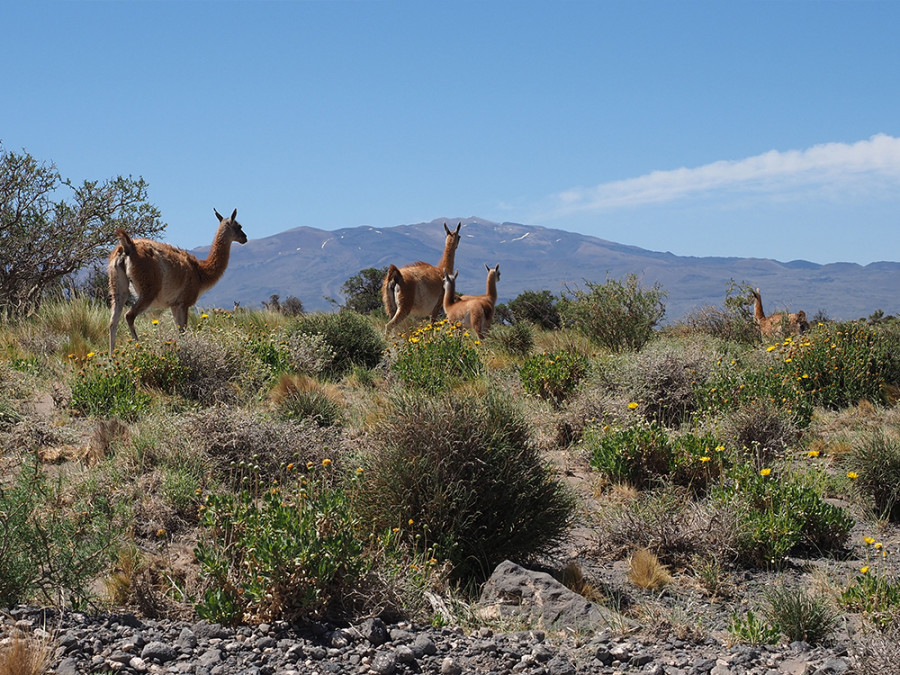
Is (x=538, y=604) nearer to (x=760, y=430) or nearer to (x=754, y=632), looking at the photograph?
(x=754, y=632)

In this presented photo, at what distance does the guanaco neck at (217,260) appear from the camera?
13.6 metres

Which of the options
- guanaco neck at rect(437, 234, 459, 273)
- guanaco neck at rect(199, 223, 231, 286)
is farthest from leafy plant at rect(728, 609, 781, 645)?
guanaco neck at rect(437, 234, 459, 273)

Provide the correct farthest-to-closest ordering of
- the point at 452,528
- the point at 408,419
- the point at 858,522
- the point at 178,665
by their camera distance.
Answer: the point at 858,522 → the point at 408,419 → the point at 452,528 → the point at 178,665

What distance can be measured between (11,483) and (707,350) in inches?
332

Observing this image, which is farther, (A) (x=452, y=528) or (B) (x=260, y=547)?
(A) (x=452, y=528)

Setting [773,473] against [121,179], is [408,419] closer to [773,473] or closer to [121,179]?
[773,473]

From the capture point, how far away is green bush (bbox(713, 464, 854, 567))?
6.03 metres

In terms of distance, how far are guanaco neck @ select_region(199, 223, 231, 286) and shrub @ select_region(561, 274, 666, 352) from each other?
19.7 feet

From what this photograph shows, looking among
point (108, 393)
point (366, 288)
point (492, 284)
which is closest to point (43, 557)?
point (108, 393)

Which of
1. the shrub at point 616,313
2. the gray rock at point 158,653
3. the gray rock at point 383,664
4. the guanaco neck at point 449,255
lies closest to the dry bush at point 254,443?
the gray rock at point 158,653

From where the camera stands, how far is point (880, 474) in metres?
7.23

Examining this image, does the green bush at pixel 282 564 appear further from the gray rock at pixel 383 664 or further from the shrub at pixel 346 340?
the shrub at pixel 346 340

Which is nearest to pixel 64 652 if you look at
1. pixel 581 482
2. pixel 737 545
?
pixel 737 545

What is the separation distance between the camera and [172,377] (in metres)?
9.66
